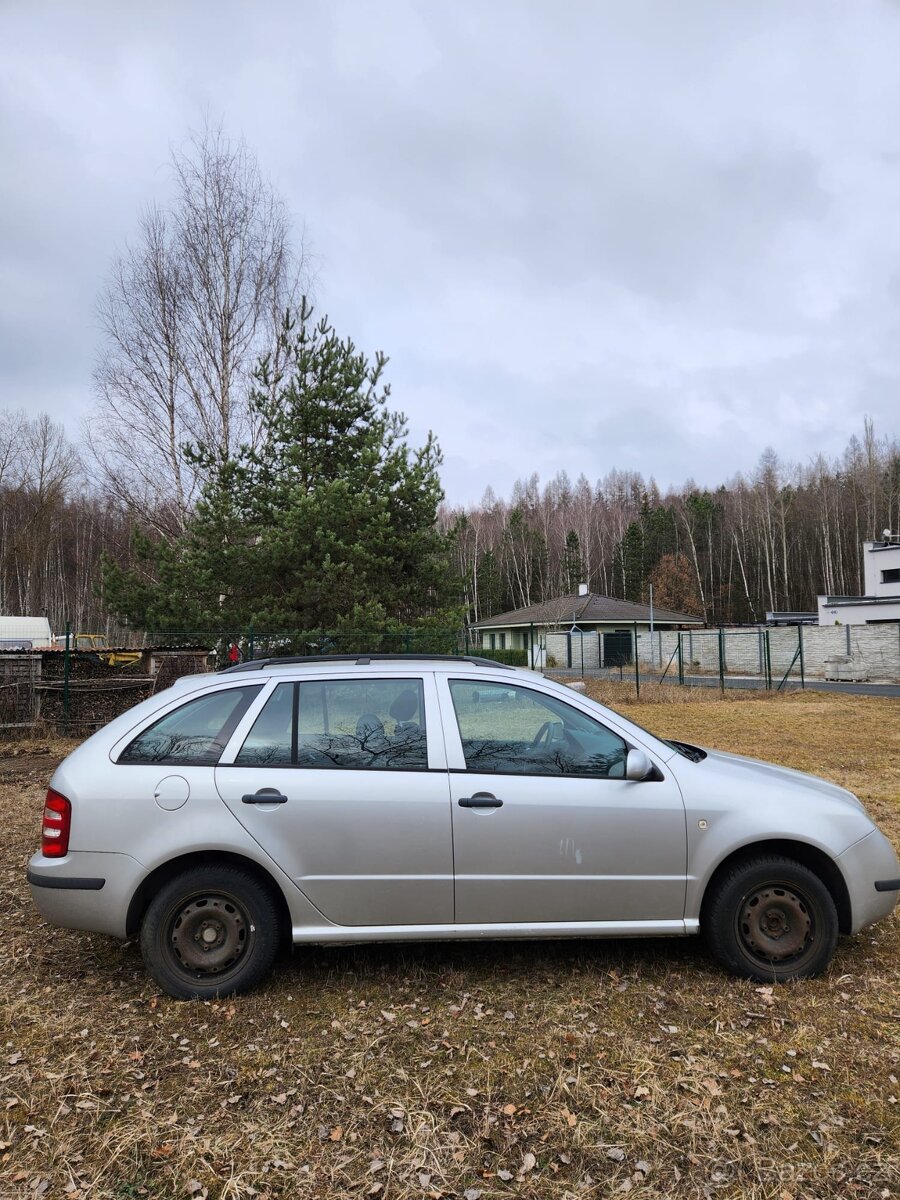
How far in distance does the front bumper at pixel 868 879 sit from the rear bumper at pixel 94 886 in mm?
3301

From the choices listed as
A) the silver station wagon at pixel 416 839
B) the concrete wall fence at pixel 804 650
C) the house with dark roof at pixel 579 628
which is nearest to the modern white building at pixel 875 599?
Answer: the concrete wall fence at pixel 804 650

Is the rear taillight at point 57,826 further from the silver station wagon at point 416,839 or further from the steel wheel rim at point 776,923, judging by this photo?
the steel wheel rim at point 776,923

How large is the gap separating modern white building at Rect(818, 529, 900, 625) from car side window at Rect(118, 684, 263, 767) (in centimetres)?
3585

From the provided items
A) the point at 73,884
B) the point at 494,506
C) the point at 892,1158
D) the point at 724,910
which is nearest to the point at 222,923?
the point at 73,884

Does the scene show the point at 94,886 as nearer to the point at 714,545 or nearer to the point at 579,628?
the point at 579,628

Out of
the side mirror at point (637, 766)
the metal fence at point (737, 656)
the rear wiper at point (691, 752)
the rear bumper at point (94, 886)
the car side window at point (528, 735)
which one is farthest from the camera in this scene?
the metal fence at point (737, 656)

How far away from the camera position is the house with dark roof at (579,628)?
4084 centimetres

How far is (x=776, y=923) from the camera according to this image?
3.51 m

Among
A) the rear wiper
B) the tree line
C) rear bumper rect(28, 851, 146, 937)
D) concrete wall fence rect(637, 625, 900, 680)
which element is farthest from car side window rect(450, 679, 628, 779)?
the tree line

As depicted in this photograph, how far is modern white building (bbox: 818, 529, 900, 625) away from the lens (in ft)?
118

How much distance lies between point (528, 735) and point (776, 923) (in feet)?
4.85

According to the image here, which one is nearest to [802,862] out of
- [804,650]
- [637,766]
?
[637,766]

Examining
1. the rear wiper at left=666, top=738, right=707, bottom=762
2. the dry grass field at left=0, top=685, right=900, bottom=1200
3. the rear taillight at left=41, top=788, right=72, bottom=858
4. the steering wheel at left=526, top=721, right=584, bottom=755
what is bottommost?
the dry grass field at left=0, top=685, right=900, bottom=1200

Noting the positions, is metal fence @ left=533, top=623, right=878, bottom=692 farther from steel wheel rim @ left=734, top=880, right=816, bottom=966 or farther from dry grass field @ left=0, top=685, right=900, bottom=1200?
dry grass field @ left=0, top=685, right=900, bottom=1200
